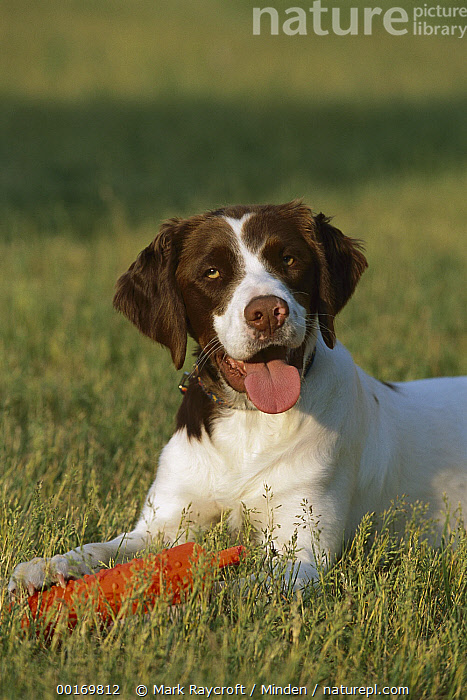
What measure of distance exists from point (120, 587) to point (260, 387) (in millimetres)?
958

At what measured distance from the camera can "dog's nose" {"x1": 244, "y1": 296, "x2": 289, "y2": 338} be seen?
3340mm

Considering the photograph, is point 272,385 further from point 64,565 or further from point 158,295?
point 64,565

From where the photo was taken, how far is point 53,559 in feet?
10.6

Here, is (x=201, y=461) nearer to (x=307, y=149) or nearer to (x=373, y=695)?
(x=373, y=695)

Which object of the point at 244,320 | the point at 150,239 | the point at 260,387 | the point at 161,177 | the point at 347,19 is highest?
the point at 347,19

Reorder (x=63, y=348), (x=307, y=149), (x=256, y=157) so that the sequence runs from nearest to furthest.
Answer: (x=63, y=348) → (x=256, y=157) → (x=307, y=149)

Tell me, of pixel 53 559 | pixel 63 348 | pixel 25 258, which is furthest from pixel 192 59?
pixel 53 559

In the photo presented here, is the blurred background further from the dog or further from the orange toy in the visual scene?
the orange toy

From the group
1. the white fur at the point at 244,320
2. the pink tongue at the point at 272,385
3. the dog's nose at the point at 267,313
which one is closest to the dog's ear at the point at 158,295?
the white fur at the point at 244,320

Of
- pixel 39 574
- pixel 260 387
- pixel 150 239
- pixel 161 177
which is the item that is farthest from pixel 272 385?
pixel 161 177

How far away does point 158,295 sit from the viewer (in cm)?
388

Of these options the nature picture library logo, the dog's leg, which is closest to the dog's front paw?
the dog's leg

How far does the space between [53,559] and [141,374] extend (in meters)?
2.92

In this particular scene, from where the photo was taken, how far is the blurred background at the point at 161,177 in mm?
5594
